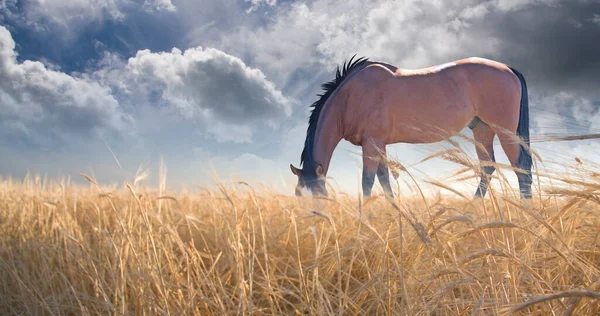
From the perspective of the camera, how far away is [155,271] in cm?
134

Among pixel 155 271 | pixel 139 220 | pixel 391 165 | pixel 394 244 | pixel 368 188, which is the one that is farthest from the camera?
pixel 368 188

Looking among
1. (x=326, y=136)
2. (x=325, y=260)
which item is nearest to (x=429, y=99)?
(x=326, y=136)

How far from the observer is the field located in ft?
2.99

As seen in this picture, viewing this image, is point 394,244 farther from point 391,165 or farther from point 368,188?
point 368,188

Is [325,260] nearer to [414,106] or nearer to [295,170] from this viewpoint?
[295,170]

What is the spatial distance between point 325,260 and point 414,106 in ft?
13.2

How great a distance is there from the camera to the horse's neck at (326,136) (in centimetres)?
538

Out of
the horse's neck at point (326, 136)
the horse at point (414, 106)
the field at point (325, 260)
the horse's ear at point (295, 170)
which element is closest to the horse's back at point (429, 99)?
the horse at point (414, 106)

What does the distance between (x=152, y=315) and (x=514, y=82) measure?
5761 millimetres

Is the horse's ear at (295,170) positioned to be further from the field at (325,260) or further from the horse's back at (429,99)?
the field at (325,260)

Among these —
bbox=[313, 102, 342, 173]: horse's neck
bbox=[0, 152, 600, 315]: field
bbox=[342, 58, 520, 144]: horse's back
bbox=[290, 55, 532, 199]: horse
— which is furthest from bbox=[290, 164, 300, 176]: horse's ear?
bbox=[0, 152, 600, 315]: field

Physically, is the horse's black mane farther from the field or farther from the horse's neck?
the field

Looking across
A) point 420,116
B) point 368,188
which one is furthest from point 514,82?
point 368,188

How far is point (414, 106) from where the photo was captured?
207 inches
